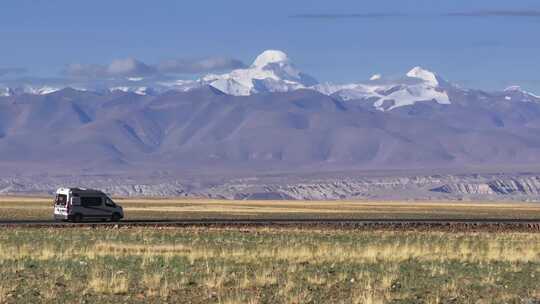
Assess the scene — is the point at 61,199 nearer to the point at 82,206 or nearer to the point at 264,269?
the point at 82,206

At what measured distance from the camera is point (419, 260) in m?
39.6

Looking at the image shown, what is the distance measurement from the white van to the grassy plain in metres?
15.9

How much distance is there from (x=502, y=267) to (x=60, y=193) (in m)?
38.2

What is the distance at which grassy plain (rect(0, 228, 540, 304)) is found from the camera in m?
29.1

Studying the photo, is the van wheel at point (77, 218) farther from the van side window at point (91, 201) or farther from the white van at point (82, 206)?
the van side window at point (91, 201)

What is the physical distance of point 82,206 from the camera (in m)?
70.1

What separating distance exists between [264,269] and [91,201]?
3701 centimetres

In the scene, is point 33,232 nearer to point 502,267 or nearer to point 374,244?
point 374,244

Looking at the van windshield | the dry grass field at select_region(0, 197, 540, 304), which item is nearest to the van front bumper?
the van windshield

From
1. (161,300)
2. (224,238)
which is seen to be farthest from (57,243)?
(161,300)

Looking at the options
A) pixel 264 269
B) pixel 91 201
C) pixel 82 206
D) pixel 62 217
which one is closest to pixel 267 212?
pixel 91 201

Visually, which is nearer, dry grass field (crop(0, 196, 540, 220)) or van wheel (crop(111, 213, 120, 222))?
van wheel (crop(111, 213, 120, 222))

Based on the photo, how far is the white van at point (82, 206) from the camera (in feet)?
229

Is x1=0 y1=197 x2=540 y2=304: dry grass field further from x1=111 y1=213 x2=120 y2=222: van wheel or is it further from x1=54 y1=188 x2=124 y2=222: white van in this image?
x1=111 y1=213 x2=120 y2=222: van wheel
